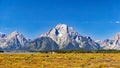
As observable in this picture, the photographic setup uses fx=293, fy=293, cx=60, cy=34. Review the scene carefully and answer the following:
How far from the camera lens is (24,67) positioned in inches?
1982

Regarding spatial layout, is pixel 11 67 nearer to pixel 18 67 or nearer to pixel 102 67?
pixel 18 67

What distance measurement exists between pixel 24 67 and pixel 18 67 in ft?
3.36

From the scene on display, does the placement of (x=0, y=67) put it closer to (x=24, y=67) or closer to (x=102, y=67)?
(x=24, y=67)

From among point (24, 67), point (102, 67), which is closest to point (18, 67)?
point (24, 67)

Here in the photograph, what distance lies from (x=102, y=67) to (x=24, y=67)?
1339cm

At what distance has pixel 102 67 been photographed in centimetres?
5009

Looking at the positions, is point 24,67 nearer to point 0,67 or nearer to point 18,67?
point 18,67

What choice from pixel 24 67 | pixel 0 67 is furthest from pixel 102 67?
pixel 0 67

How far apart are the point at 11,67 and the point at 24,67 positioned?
2.22 m

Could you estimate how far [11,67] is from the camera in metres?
50.2

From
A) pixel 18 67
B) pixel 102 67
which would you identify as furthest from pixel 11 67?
pixel 102 67

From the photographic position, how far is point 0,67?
50.1m

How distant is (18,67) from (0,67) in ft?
10.0

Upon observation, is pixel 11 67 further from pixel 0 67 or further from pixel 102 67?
pixel 102 67
